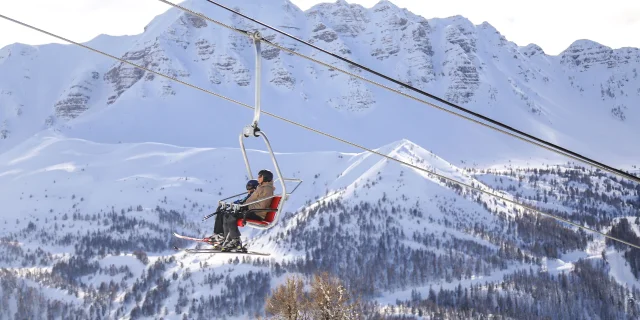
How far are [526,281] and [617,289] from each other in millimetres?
19245

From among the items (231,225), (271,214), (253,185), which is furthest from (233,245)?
(253,185)

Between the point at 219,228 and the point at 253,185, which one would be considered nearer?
the point at 219,228

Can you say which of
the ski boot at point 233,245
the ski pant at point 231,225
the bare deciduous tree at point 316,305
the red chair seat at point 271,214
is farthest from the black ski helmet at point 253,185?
the bare deciduous tree at point 316,305

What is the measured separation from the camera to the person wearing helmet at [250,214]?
16.1m

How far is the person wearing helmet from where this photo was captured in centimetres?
1606

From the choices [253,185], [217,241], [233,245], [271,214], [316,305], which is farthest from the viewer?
[316,305]

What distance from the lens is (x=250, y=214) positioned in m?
16.4

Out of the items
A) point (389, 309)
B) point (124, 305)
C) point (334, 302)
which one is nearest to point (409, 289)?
point (389, 309)

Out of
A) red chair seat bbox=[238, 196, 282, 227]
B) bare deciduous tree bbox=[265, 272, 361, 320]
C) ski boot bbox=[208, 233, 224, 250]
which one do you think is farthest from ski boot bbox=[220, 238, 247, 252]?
bare deciduous tree bbox=[265, 272, 361, 320]

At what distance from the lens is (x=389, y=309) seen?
174875 mm

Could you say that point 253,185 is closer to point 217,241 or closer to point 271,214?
point 271,214

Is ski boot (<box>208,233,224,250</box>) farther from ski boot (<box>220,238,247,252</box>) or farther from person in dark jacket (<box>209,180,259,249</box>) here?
ski boot (<box>220,238,247,252</box>)

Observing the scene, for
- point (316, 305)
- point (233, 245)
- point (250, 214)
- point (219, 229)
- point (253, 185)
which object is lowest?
point (316, 305)

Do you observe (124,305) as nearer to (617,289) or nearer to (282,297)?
(617,289)
